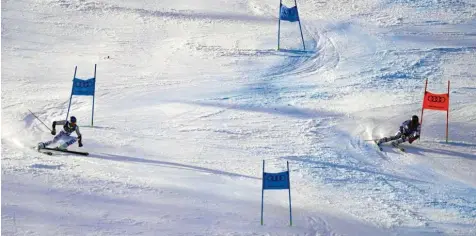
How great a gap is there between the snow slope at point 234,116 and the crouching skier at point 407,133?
0.32 meters

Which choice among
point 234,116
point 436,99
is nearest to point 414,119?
point 436,99

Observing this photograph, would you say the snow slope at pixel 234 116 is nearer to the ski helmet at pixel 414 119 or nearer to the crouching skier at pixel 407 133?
the crouching skier at pixel 407 133

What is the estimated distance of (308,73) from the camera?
21.6 metres

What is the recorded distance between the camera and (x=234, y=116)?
1920 centimetres

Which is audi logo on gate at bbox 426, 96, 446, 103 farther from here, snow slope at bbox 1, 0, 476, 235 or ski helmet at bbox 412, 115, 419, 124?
snow slope at bbox 1, 0, 476, 235

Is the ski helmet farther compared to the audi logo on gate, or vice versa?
the audi logo on gate

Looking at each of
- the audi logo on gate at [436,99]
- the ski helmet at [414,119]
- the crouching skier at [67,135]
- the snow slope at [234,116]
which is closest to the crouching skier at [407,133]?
the ski helmet at [414,119]

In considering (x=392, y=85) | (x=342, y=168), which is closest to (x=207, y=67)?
(x=392, y=85)

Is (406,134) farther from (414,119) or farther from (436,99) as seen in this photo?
(436,99)

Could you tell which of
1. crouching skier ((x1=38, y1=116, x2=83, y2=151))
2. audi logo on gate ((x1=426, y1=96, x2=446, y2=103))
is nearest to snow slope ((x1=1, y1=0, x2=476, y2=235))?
crouching skier ((x1=38, y1=116, x2=83, y2=151))

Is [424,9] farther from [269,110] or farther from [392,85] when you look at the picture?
[269,110]

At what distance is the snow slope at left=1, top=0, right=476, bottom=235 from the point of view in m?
14.6

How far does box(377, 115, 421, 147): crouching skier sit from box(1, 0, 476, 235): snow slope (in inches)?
12.7

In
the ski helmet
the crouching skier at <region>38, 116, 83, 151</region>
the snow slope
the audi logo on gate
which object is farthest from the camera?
the audi logo on gate
